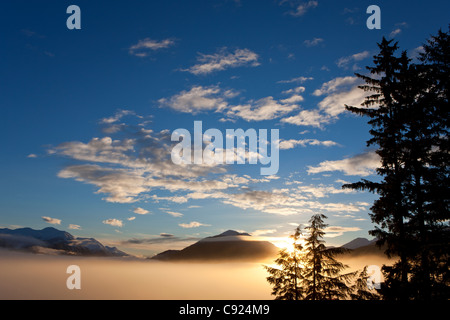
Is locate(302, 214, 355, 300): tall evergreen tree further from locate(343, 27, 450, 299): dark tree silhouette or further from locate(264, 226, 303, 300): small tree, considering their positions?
locate(343, 27, 450, 299): dark tree silhouette

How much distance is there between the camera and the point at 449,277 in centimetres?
1599

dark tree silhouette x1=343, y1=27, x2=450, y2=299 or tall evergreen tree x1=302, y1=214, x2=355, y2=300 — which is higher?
dark tree silhouette x1=343, y1=27, x2=450, y2=299

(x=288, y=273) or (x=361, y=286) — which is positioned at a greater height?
(x=361, y=286)

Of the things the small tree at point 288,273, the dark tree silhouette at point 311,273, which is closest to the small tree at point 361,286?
the dark tree silhouette at point 311,273

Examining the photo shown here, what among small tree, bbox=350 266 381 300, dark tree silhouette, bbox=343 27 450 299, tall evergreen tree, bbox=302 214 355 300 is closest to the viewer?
dark tree silhouette, bbox=343 27 450 299

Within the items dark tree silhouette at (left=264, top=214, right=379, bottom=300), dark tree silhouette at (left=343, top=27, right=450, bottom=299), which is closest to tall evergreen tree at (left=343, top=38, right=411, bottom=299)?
dark tree silhouette at (left=343, top=27, right=450, bottom=299)

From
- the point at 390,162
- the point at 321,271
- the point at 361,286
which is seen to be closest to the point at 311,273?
the point at 321,271

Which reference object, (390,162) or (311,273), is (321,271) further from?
(390,162)

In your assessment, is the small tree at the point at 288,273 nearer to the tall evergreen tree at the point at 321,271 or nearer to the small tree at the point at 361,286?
the tall evergreen tree at the point at 321,271
